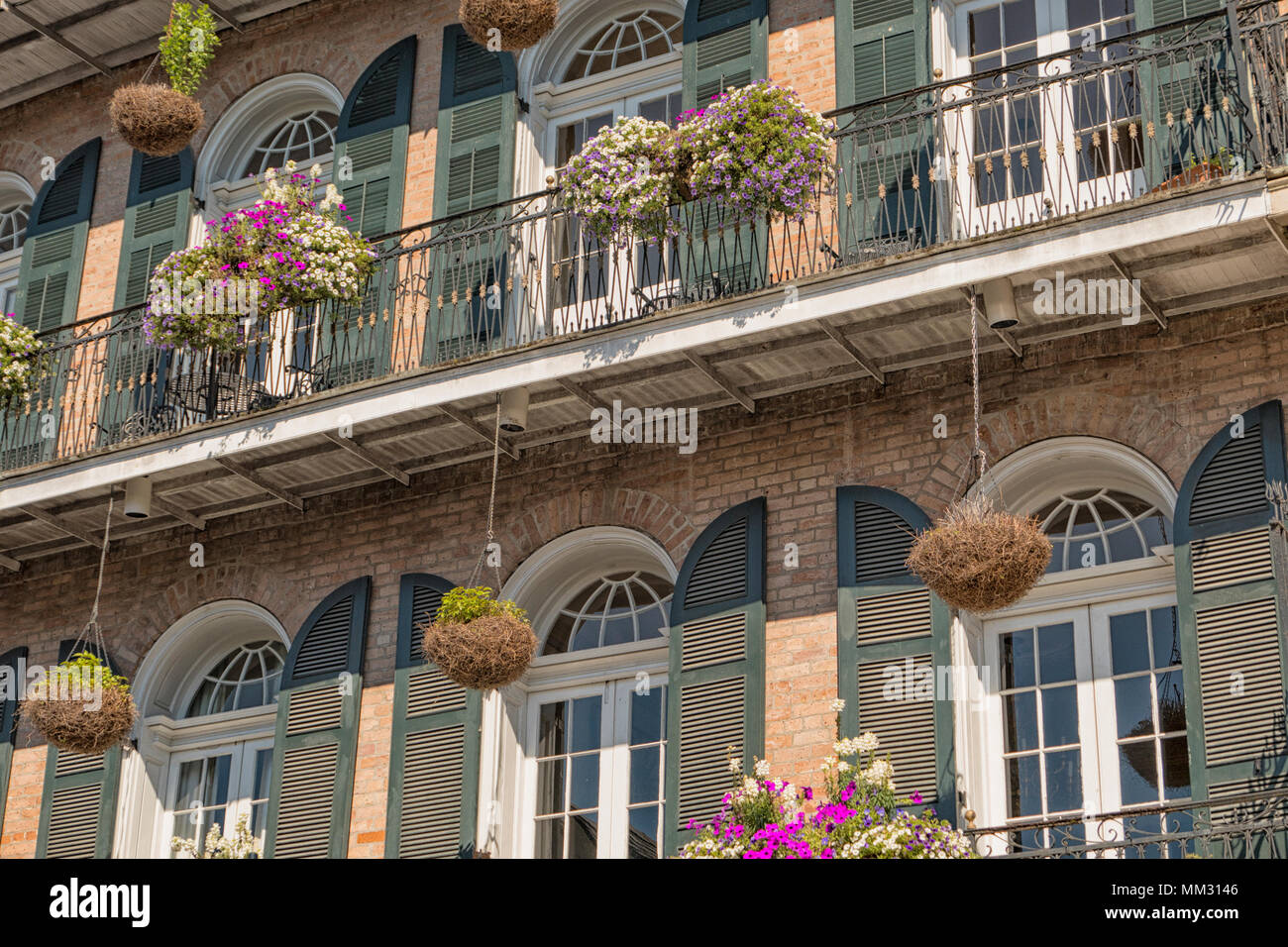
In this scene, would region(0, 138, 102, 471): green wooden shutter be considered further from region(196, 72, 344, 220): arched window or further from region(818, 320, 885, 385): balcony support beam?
region(818, 320, 885, 385): balcony support beam

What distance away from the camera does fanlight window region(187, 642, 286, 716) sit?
41.1 ft

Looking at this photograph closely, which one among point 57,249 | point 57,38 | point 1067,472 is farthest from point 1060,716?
point 57,38

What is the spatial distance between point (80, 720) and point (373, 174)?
14.0 ft

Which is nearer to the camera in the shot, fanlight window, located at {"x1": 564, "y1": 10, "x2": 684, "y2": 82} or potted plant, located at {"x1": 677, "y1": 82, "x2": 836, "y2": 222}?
potted plant, located at {"x1": 677, "y1": 82, "x2": 836, "y2": 222}

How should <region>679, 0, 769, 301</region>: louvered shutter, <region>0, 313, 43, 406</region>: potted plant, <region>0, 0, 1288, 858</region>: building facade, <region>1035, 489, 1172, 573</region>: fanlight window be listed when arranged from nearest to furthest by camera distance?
<region>0, 0, 1288, 858</region>: building facade < <region>1035, 489, 1172, 573</region>: fanlight window < <region>679, 0, 769, 301</region>: louvered shutter < <region>0, 313, 43, 406</region>: potted plant

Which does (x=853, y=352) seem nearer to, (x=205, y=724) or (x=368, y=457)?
(x=368, y=457)

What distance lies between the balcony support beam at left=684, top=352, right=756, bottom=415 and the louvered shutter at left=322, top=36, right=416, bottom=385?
8.14ft

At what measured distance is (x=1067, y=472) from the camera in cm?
1036

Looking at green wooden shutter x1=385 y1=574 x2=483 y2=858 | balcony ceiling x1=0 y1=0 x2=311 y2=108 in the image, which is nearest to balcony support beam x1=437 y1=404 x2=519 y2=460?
green wooden shutter x1=385 y1=574 x2=483 y2=858

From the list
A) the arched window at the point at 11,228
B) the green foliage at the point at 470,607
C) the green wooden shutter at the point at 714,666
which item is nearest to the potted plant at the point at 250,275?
the green foliage at the point at 470,607

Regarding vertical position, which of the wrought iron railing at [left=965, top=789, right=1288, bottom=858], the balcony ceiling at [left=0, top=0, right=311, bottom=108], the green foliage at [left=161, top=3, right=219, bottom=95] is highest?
the balcony ceiling at [left=0, top=0, right=311, bottom=108]

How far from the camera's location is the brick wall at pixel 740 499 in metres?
10.0

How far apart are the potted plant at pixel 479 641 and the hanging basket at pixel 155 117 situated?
15.9 ft
